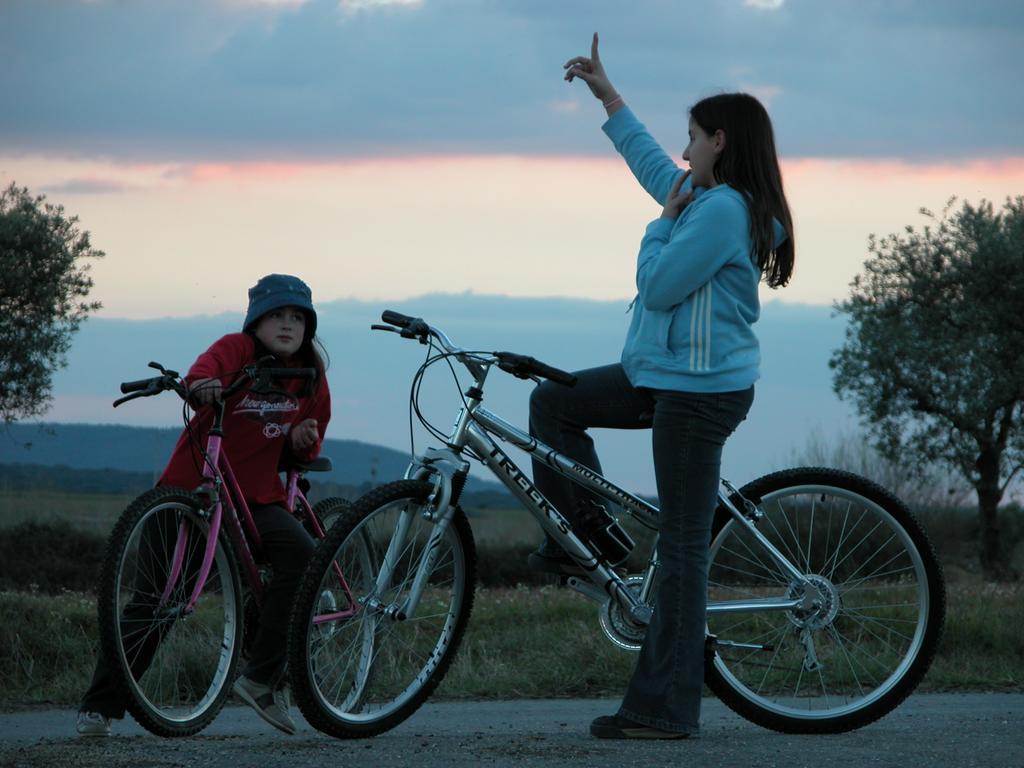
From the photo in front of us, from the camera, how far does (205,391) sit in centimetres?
514

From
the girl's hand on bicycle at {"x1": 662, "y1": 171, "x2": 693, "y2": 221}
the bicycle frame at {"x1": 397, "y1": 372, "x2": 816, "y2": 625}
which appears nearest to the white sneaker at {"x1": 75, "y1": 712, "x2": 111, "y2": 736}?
the bicycle frame at {"x1": 397, "y1": 372, "x2": 816, "y2": 625}

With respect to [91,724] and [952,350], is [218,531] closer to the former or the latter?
[91,724]

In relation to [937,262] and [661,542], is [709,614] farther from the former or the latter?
[937,262]

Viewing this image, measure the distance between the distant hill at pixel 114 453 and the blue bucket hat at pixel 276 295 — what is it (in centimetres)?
70

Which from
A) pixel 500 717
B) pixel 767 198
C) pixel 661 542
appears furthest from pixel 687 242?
pixel 500 717

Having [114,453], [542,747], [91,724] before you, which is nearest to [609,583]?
[542,747]

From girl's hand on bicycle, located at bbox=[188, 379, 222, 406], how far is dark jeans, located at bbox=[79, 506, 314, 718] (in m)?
0.49

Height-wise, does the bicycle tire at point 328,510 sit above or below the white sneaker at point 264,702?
above

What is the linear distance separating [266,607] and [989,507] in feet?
79.1

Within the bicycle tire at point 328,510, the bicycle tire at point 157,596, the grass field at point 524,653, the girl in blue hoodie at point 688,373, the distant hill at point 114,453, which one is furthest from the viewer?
the distant hill at point 114,453

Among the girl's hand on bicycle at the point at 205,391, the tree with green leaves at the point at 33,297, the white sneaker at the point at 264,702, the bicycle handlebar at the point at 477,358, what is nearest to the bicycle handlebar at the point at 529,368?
the bicycle handlebar at the point at 477,358

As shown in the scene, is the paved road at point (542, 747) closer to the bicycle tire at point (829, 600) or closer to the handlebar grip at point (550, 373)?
the bicycle tire at point (829, 600)

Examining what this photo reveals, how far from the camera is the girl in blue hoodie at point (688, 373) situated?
195 inches

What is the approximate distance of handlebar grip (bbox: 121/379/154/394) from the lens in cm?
510
